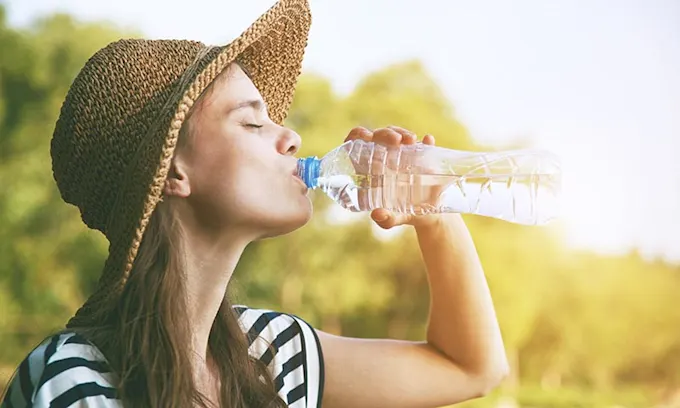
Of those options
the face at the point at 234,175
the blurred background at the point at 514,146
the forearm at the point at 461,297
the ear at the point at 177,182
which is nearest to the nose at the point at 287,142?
the face at the point at 234,175

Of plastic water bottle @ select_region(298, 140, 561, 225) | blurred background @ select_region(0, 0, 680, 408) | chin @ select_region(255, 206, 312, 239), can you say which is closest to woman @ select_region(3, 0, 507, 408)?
chin @ select_region(255, 206, 312, 239)

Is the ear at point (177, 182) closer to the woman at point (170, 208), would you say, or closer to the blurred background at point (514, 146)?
the woman at point (170, 208)

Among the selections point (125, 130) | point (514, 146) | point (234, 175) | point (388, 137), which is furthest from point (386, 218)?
point (514, 146)

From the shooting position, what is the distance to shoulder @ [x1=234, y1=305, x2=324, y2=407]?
1.16 meters

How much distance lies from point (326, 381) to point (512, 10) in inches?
294

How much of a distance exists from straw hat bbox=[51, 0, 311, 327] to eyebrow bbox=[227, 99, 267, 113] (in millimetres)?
44

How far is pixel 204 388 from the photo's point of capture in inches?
42.4

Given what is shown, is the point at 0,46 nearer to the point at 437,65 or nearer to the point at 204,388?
the point at 437,65

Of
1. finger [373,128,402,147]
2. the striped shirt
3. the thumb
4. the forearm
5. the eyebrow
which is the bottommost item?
the striped shirt

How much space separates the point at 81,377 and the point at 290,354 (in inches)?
12.6

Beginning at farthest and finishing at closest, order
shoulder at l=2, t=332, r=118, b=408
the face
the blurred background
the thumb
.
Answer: the blurred background → the thumb → the face → shoulder at l=2, t=332, r=118, b=408

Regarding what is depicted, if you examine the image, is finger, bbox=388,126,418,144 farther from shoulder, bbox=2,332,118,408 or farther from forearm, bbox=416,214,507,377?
shoulder, bbox=2,332,118,408

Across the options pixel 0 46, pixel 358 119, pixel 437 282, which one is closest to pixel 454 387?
pixel 437 282

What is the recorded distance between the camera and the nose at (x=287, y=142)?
3.38ft
